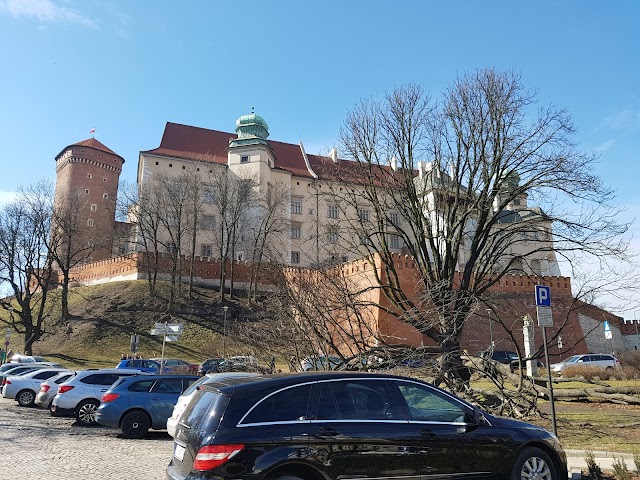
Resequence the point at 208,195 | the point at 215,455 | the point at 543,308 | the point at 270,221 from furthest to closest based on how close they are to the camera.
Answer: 1. the point at 208,195
2. the point at 270,221
3. the point at 543,308
4. the point at 215,455

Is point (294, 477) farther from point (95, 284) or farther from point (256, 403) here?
point (95, 284)

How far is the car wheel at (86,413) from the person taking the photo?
14.1 m

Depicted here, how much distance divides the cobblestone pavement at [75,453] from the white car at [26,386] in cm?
489

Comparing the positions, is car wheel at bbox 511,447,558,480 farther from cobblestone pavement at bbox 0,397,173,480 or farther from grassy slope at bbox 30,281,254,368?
grassy slope at bbox 30,281,254,368

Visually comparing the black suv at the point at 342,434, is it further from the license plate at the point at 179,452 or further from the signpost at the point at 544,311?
the signpost at the point at 544,311

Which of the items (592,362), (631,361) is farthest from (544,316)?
(592,362)

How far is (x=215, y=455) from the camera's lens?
15.4 ft

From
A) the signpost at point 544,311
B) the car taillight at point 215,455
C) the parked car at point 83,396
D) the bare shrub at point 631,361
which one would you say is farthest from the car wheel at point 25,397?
the bare shrub at point 631,361

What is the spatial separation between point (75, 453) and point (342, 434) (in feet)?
23.3

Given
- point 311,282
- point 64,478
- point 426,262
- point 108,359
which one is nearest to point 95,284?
point 108,359

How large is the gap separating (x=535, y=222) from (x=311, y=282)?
8128 mm

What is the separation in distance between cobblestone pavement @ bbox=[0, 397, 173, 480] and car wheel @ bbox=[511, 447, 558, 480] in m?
5.24

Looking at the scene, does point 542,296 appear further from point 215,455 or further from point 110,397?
point 110,397

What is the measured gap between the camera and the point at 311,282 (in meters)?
18.9
